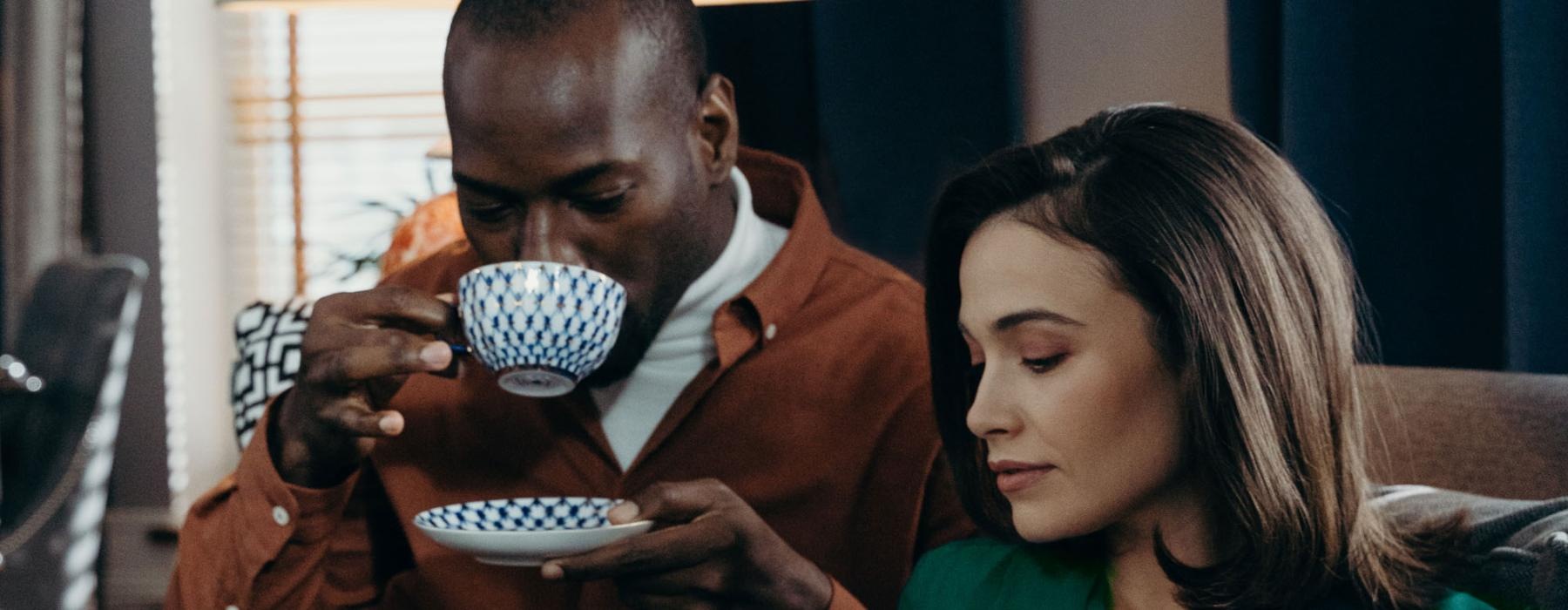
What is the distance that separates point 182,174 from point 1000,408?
3.65m

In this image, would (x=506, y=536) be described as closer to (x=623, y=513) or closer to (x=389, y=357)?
(x=623, y=513)

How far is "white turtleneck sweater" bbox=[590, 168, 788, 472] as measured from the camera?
149 centimetres

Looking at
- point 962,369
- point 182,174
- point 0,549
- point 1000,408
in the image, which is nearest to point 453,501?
point 962,369

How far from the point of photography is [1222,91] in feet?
6.15

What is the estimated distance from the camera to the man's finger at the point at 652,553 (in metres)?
1.03

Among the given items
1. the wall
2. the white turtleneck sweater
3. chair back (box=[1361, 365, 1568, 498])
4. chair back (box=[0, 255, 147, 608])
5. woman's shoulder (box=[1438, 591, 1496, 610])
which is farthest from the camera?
chair back (box=[0, 255, 147, 608])

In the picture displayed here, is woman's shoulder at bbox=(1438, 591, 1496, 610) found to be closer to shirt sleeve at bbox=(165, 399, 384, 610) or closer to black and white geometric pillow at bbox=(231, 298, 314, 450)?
shirt sleeve at bbox=(165, 399, 384, 610)

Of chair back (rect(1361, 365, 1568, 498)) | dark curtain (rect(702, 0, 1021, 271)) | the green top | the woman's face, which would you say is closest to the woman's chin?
the woman's face

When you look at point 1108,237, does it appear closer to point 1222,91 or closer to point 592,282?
point 592,282

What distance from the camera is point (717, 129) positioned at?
1.51 meters

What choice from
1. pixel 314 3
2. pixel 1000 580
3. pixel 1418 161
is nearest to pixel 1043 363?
pixel 1000 580

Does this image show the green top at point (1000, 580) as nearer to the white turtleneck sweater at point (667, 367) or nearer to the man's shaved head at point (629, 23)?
the white turtleneck sweater at point (667, 367)

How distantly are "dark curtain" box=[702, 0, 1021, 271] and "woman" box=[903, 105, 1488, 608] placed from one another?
1.29 m

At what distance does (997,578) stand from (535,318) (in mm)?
440
